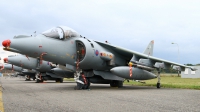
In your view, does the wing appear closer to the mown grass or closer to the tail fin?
the mown grass

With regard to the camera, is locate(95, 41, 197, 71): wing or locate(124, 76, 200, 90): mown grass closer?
locate(95, 41, 197, 71): wing

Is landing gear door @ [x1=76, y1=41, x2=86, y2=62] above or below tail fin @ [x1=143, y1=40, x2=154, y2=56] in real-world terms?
below

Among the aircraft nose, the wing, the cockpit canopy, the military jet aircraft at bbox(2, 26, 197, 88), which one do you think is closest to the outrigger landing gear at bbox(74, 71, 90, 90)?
the military jet aircraft at bbox(2, 26, 197, 88)

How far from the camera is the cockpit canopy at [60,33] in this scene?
11.6 meters

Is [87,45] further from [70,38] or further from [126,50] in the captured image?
[126,50]

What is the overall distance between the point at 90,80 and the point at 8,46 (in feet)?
18.5

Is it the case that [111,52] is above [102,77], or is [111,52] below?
above

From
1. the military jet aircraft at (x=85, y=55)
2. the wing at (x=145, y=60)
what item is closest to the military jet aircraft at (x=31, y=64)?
the military jet aircraft at (x=85, y=55)

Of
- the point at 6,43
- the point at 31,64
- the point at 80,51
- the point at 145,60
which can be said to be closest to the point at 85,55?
the point at 80,51

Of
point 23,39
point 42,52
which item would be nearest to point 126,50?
point 42,52

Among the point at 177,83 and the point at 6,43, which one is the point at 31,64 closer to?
the point at 177,83

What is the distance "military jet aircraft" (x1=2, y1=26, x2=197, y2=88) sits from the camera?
10.7 metres

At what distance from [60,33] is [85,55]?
1.72 meters

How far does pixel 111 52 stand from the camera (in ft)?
47.5
